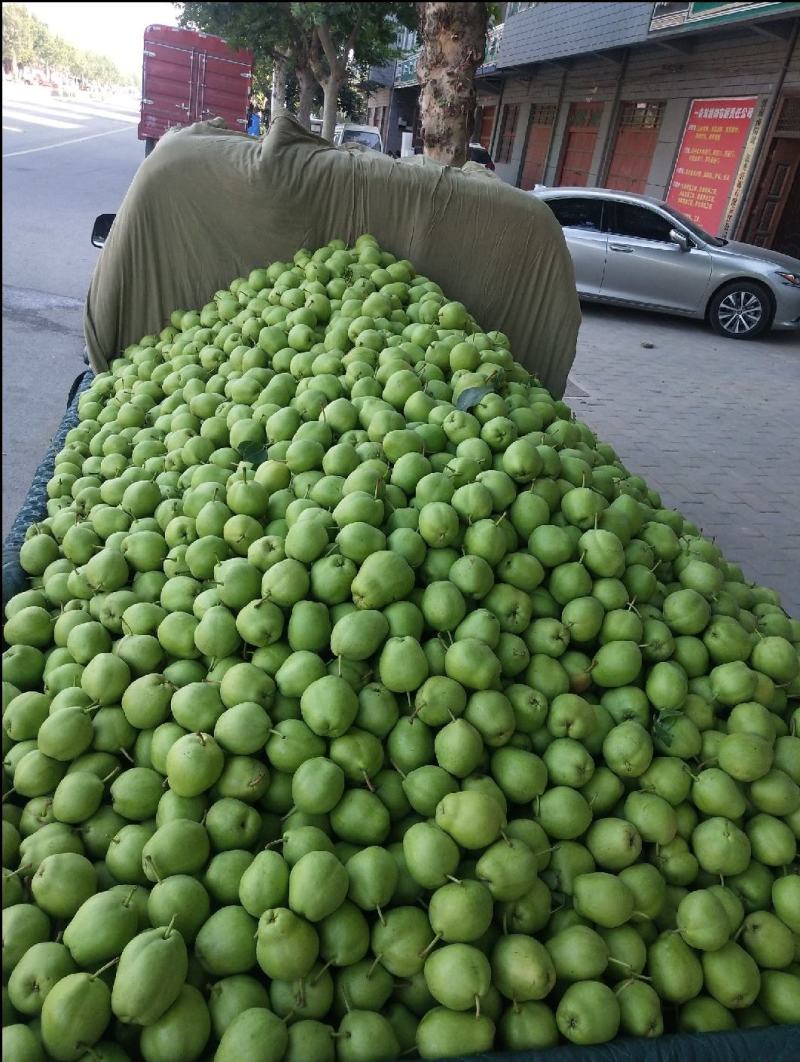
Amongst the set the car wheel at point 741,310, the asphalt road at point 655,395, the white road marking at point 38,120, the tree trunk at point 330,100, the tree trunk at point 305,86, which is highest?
the tree trunk at point 305,86

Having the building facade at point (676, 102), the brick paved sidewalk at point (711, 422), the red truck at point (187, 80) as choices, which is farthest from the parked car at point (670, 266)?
the red truck at point (187, 80)

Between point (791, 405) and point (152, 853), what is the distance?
856cm

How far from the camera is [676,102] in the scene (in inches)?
561

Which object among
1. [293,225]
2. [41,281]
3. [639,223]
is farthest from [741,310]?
[41,281]

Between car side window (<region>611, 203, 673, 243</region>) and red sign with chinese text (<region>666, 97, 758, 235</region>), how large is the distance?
11.3ft

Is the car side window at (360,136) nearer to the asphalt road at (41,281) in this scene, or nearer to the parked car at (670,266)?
the asphalt road at (41,281)

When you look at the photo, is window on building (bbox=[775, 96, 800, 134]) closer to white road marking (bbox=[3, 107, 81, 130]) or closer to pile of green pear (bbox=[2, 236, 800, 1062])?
pile of green pear (bbox=[2, 236, 800, 1062])

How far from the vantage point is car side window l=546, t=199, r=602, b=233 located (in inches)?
424

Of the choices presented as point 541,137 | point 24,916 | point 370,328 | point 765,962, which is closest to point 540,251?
point 370,328

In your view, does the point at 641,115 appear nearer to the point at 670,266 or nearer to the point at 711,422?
the point at 670,266

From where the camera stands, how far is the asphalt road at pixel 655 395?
18.0ft

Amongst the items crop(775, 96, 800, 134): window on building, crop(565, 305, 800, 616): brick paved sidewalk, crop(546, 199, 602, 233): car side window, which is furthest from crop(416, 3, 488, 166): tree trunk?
crop(775, 96, 800, 134): window on building

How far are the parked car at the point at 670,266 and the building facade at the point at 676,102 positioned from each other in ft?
7.50

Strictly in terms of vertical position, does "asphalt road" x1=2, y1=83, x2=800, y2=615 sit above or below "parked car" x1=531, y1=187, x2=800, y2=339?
below
